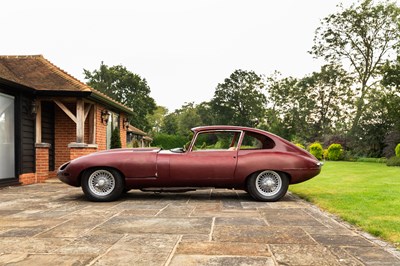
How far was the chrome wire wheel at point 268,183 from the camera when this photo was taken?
6.76m

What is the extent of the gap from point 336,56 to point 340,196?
3294cm

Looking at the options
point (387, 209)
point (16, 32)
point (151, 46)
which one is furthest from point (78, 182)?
point (151, 46)

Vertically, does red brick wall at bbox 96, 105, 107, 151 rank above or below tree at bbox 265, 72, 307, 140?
below

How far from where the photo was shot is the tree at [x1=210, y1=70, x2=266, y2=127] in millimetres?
60094

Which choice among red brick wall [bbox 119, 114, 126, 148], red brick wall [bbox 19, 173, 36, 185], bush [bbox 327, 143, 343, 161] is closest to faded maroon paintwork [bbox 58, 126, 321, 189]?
red brick wall [bbox 19, 173, 36, 185]

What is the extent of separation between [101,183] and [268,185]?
2.96m

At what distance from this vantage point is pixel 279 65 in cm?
5319

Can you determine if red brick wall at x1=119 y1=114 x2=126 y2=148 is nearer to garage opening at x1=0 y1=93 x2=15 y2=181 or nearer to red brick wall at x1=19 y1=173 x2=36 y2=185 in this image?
red brick wall at x1=19 y1=173 x2=36 y2=185

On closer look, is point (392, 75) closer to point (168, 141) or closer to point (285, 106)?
point (285, 106)

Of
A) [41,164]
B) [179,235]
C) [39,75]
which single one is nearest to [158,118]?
[39,75]

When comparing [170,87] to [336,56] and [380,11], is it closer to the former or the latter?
[336,56]

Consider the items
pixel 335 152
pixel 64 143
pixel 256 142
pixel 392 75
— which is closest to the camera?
pixel 256 142

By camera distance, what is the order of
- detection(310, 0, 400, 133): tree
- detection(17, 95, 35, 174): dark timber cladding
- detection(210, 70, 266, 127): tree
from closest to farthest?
detection(17, 95, 35, 174): dark timber cladding < detection(310, 0, 400, 133): tree < detection(210, 70, 266, 127): tree

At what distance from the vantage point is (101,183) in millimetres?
6742
